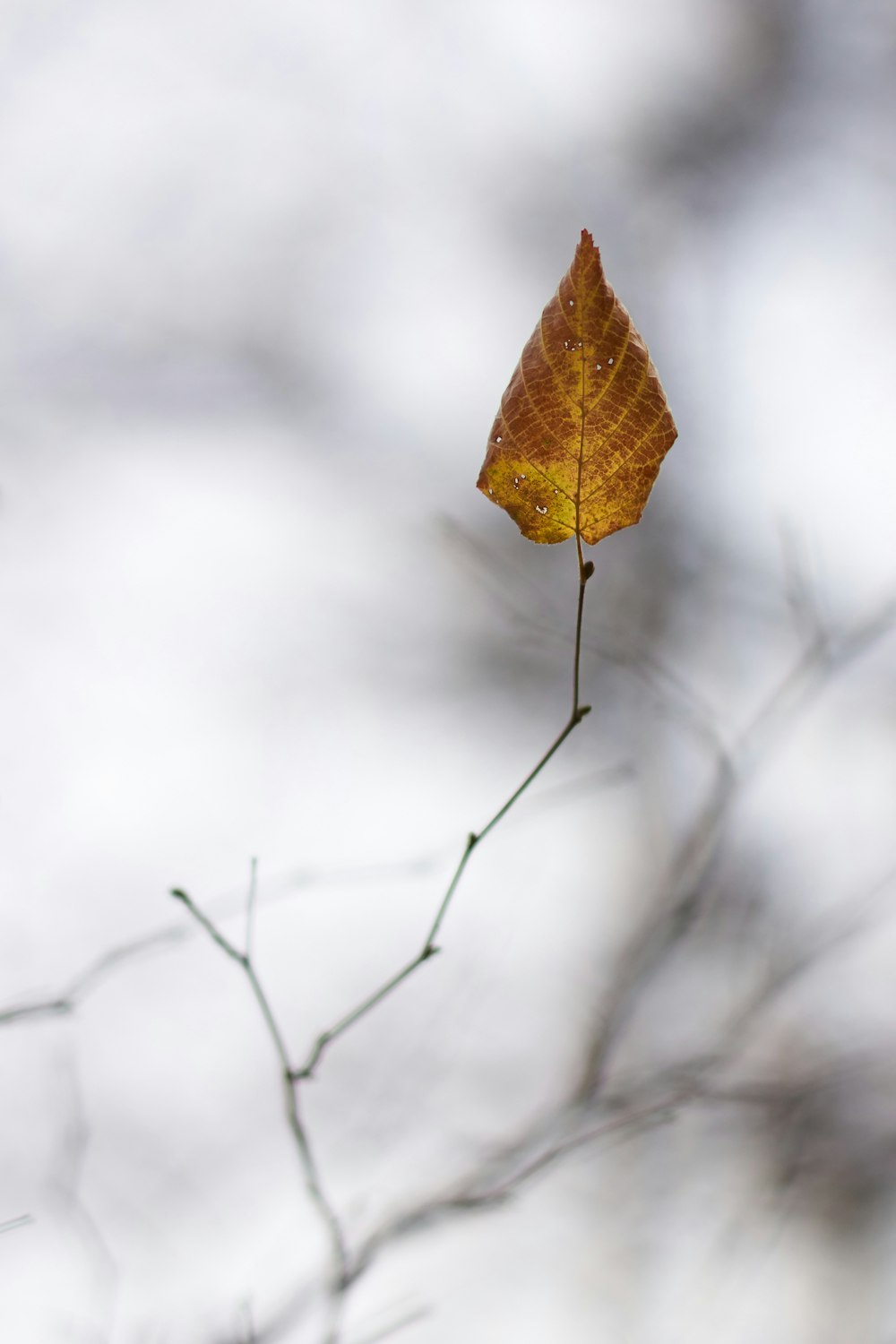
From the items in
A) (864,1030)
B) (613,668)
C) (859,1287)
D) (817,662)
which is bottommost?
(859,1287)

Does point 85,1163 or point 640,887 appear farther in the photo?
point 640,887

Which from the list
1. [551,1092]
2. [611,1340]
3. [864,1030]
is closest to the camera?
[611,1340]

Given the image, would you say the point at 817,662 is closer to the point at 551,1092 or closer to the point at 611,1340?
the point at 551,1092

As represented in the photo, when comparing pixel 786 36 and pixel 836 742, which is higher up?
pixel 786 36

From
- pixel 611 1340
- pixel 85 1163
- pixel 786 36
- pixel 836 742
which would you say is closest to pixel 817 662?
pixel 836 742

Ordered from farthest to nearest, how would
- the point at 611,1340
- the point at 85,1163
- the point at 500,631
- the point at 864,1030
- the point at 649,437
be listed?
the point at 500,631 → the point at 864,1030 → the point at 611,1340 → the point at 85,1163 → the point at 649,437

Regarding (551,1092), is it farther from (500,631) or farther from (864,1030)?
(500,631)
